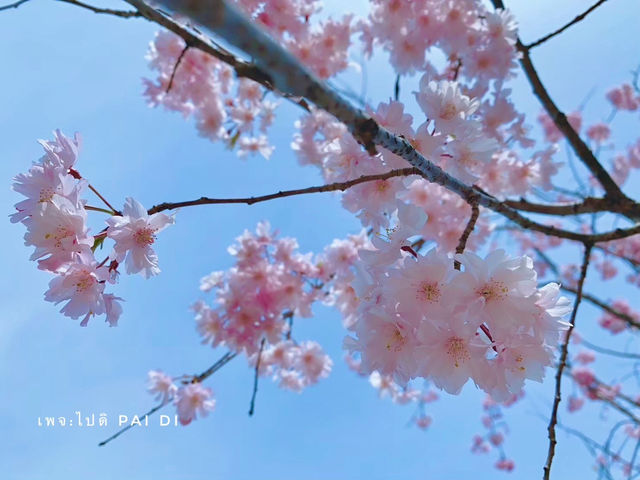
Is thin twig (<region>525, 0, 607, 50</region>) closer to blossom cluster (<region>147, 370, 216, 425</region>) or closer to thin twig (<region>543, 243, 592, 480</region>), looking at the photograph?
thin twig (<region>543, 243, 592, 480</region>)

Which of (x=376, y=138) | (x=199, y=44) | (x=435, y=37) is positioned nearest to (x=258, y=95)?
(x=435, y=37)

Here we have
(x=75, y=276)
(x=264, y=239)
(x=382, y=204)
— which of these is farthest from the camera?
(x=264, y=239)

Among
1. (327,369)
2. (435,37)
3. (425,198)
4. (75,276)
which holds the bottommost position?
(75,276)

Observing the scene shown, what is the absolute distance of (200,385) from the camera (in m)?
3.82

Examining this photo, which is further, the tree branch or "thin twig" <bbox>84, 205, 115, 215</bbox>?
the tree branch

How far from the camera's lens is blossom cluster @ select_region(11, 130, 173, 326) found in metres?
1.25

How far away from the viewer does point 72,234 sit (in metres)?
1.27

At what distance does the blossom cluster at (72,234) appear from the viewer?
4.10ft

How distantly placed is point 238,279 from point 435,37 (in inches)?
96.9

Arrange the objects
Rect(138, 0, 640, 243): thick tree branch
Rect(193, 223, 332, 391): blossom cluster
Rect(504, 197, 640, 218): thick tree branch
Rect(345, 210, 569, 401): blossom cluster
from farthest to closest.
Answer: Rect(193, 223, 332, 391): blossom cluster, Rect(504, 197, 640, 218): thick tree branch, Rect(345, 210, 569, 401): blossom cluster, Rect(138, 0, 640, 243): thick tree branch

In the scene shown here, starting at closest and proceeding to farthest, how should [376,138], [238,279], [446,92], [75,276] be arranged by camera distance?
[376,138] → [75,276] → [446,92] → [238,279]

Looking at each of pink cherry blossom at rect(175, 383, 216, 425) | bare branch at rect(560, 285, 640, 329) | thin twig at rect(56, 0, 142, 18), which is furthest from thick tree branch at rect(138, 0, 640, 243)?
bare branch at rect(560, 285, 640, 329)

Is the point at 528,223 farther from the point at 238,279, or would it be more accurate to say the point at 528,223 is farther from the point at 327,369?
the point at 327,369

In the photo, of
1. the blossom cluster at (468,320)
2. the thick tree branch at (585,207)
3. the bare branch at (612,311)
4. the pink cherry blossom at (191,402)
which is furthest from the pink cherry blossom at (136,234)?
the bare branch at (612,311)
